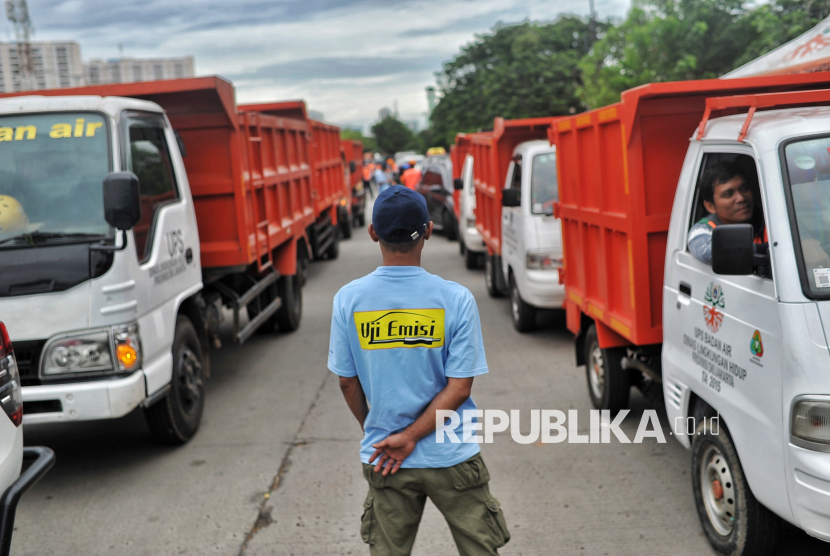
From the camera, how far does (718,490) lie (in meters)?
3.59

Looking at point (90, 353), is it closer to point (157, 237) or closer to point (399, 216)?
point (157, 237)

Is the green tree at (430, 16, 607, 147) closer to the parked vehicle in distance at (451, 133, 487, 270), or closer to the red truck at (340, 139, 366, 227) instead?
the red truck at (340, 139, 366, 227)

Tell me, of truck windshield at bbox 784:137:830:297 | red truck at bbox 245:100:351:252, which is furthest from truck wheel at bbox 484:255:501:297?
truck windshield at bbox 784:137:830:297

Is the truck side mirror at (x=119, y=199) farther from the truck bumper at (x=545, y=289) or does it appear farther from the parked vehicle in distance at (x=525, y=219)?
the truck bumper at (x=545, y=289)

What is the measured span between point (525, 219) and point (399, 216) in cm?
589

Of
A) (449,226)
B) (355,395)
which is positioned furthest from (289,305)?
(449,226)

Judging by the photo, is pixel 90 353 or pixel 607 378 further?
pixel 607 378

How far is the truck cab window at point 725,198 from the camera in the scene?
3648 mm

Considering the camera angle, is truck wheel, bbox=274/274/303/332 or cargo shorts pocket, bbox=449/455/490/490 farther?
truck wheel, bbox=274/274/303/332

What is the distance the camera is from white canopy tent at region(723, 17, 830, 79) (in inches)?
242

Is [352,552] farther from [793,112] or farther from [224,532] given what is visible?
[793,112]

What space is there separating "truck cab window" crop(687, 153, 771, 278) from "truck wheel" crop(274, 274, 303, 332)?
606 centimetres

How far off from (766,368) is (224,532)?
2.89m

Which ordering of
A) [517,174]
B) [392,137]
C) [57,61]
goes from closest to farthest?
[517,174], [57,61], [392,137]
